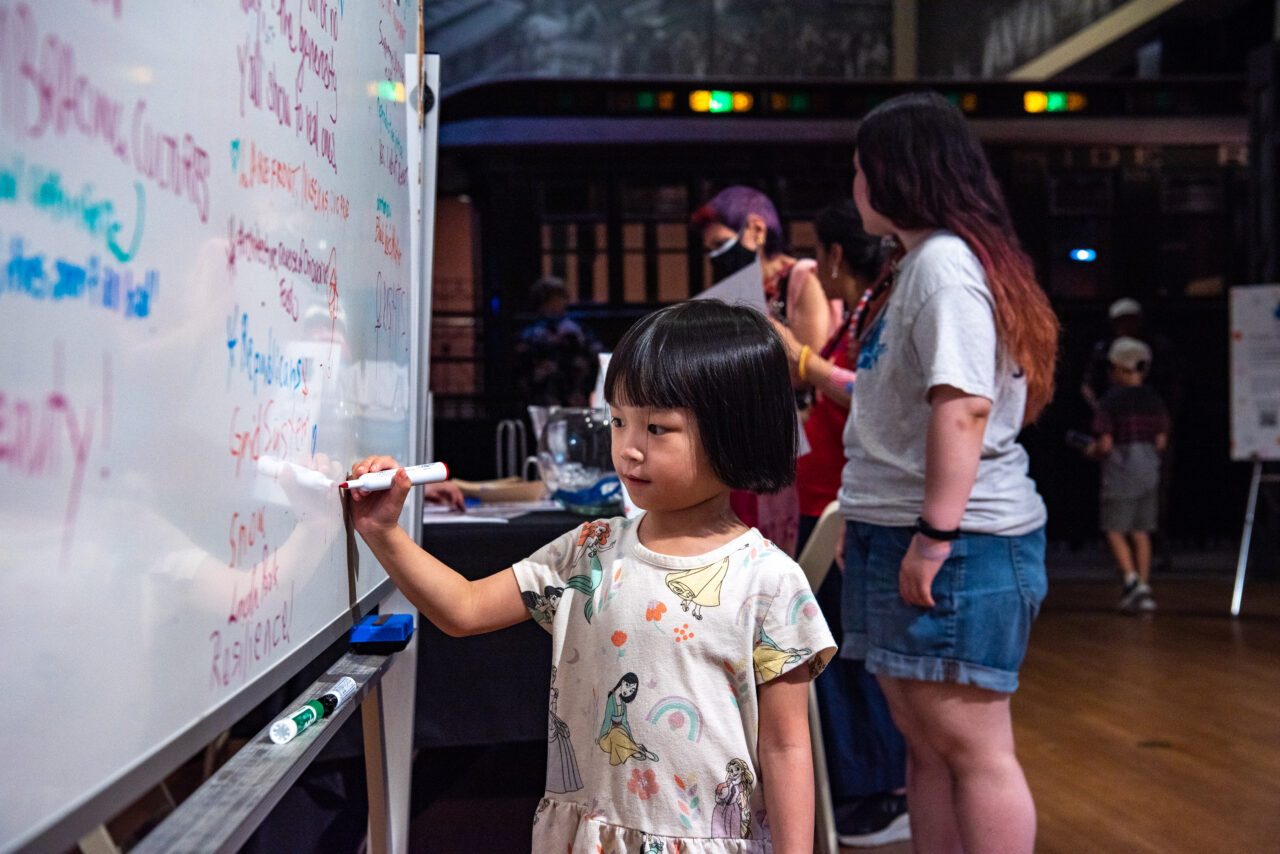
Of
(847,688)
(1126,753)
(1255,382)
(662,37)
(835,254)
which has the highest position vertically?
(662,37)

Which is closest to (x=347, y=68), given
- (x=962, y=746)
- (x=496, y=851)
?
(x=962, y=746)

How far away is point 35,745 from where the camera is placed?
569 millimetres

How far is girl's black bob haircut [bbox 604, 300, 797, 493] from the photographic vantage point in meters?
1.14

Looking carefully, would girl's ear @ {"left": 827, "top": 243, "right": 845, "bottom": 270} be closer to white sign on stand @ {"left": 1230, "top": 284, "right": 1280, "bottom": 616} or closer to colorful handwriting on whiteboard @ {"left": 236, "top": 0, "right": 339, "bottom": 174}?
colorful handwriting on whiteboard @ {"left": 236, "top": 0, "right": 339, "bottom": 174}

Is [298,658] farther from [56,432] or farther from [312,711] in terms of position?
[56,432]

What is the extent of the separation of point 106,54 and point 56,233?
0.11 metres

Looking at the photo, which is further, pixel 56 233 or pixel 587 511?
pixel 587 511

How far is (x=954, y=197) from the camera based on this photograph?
5.59ft

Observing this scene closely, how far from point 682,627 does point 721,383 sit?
24 cm

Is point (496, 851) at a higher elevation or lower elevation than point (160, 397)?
lower

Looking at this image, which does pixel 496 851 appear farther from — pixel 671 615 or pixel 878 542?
pixel 671 615

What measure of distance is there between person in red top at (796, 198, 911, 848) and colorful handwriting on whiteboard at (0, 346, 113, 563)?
205cm

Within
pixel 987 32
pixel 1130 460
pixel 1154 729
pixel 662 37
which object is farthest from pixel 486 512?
pixel 987 32

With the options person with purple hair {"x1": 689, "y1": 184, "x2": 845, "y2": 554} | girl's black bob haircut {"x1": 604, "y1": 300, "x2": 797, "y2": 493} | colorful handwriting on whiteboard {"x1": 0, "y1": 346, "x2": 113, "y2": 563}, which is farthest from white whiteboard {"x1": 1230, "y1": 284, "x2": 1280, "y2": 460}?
colorful handwriting on whiteboard {"x1": 0, "y1": 346, "x2": 113, "y2": 563}
